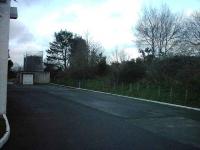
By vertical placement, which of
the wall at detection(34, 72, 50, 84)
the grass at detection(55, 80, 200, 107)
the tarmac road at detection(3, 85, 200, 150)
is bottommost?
the tarmac road at detection(3, 85, 200, 150)

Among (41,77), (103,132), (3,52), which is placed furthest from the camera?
(41,77)

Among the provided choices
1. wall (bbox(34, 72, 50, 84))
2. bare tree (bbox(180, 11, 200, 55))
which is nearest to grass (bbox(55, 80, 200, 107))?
bare tree (bbox(180, 11, 200, 55))

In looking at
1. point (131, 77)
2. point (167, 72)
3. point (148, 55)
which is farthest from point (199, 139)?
point (148, 55)

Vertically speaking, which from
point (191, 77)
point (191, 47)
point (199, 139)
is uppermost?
point (191, 47)

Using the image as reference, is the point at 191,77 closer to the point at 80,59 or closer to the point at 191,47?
the point at 191,47

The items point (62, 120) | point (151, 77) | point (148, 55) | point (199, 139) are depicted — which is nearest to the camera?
point (199, 139)

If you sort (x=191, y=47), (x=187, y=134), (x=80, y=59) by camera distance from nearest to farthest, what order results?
(x=187, y=134) < (x=191, y=47) < (x=80, y=59)

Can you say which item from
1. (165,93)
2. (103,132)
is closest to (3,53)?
(103,132)

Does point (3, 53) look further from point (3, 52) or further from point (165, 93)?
point (165, 93)

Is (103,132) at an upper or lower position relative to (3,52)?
lower

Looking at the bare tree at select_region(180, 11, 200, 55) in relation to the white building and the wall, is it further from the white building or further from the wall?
the wall

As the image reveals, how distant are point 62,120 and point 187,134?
5.66m

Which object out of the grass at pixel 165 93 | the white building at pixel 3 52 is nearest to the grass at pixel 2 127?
the white building at pixel 3 52

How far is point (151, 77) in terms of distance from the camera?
37750mm
